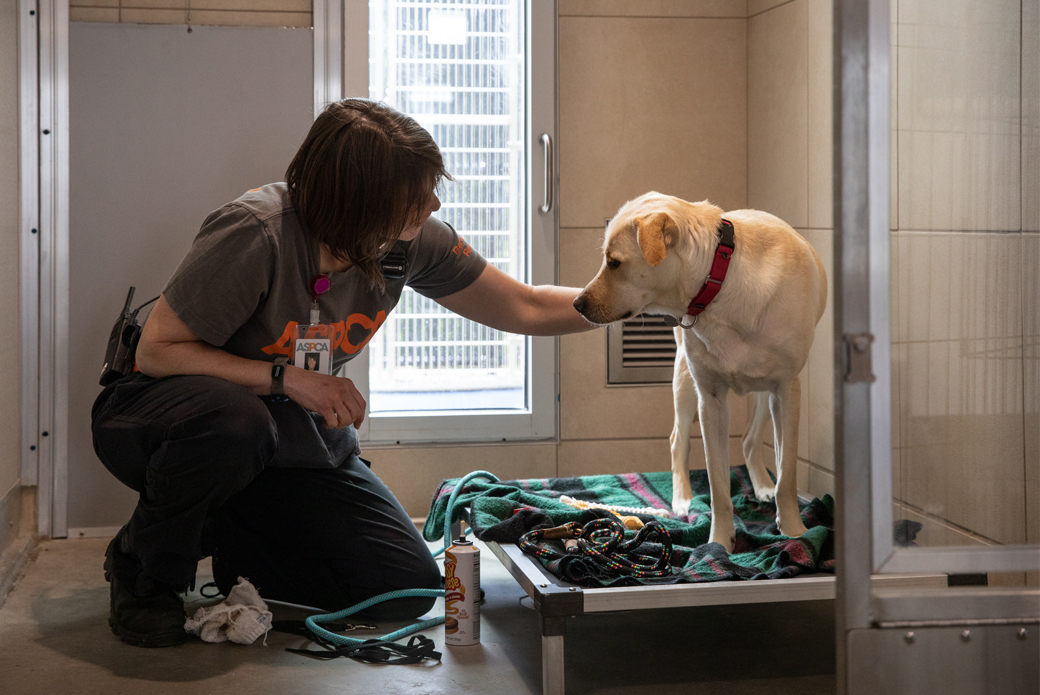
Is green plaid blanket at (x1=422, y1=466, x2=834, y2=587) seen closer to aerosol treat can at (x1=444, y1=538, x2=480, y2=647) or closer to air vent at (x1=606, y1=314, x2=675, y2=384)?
aerosol treat can at (x1=444, y1=538, x2=480, y2=647)

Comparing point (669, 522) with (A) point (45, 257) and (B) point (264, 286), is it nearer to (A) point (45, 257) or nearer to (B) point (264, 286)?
(B) point (264, 286)

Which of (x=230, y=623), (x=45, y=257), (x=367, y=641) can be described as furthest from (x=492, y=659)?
(x=45, y=257)

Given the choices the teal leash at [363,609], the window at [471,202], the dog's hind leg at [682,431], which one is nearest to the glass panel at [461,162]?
the window at [471,202]

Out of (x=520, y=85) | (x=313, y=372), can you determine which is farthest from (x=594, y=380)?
(x=313, y=372)

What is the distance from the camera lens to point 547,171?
3301 millimetres

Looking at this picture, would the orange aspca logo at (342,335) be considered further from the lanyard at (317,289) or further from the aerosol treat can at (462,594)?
the aerosol treat can at (462,594)

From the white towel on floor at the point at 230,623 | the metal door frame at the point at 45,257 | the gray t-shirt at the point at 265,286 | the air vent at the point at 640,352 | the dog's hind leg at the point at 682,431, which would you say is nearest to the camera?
the gray t-shirt at the point at 265,286

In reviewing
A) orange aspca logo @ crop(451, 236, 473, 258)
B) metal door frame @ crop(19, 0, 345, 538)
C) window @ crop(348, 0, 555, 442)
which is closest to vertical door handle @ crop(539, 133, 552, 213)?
window @ crop(348, 0, 555, 442)

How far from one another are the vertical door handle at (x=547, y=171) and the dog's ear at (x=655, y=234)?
130cm

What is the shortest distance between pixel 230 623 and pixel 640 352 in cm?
187

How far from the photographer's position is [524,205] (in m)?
3.35

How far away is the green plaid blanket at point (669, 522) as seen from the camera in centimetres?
194

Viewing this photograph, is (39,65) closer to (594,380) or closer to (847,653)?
(594,380)

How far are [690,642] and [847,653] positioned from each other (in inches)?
34.6
